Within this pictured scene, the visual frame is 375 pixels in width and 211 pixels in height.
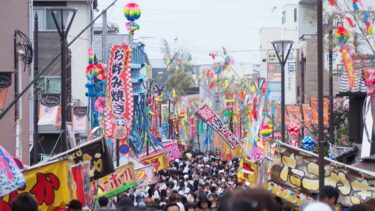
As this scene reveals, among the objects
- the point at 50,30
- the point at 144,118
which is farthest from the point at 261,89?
the point at 50,30

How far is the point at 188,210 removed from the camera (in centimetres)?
1565

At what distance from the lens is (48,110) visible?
36.4m

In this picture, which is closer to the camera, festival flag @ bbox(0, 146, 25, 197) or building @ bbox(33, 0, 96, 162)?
festival flag @ bbox(0, 146, 25, 197)

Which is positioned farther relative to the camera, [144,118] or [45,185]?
[144,118]

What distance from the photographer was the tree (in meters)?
105

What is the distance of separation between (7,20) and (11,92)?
2.05 metres

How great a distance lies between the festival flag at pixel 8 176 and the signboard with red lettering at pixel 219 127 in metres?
31.8

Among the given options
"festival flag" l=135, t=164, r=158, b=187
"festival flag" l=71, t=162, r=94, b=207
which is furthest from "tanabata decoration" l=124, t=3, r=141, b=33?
"festival flag" l=71, t=162, r=94, b=207

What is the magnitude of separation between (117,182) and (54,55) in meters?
28.5

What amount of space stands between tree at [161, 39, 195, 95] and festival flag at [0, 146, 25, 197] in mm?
90592

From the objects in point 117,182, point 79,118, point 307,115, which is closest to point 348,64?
point 117,182

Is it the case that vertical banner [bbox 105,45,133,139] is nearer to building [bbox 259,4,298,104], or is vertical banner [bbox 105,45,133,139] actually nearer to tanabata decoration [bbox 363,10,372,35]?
tanabata decoration [bbox 363,10,372,35]

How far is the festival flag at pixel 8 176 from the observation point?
1168 cm

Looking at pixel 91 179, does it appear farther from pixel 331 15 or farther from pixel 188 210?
pixel 331 15
